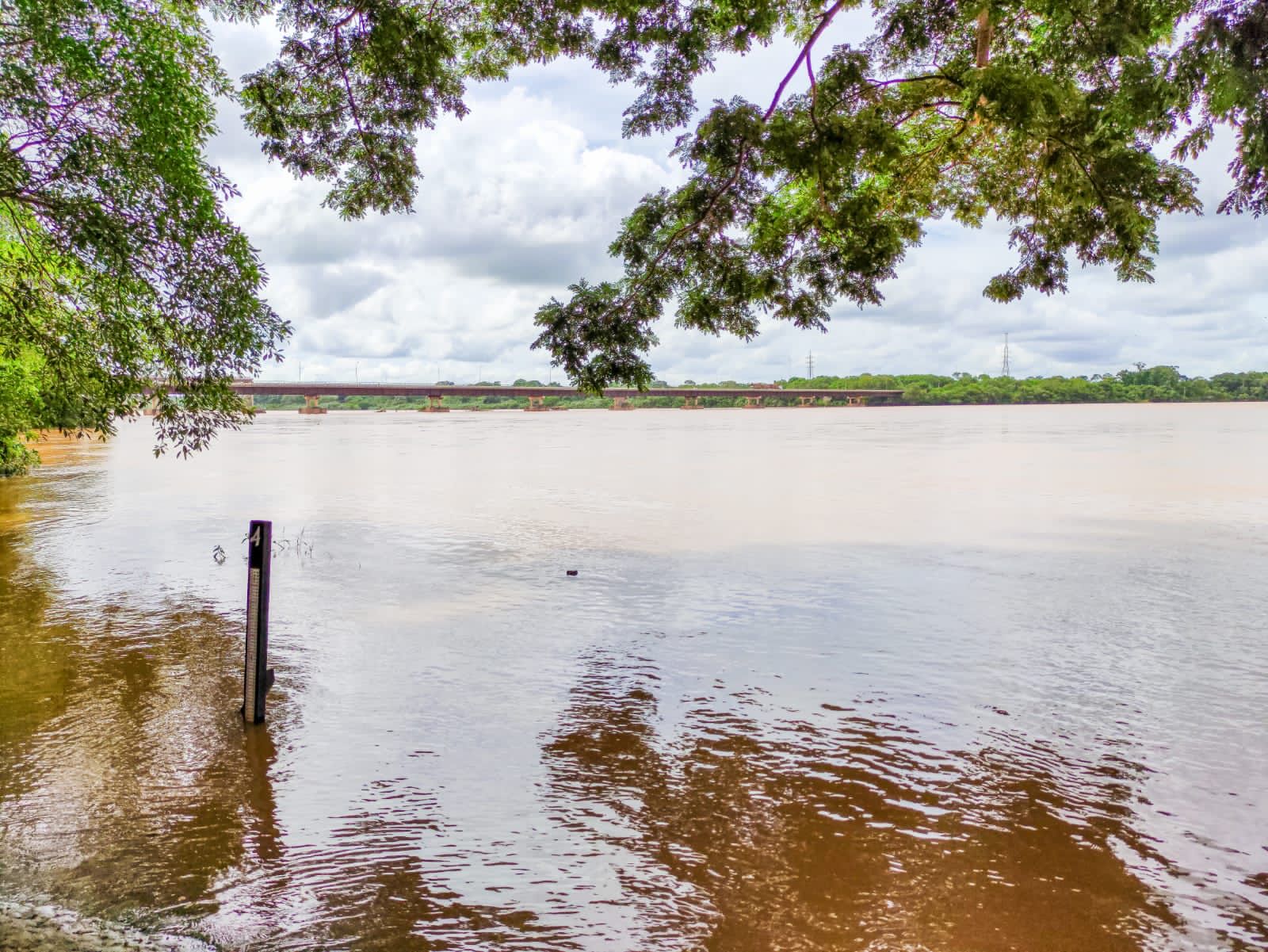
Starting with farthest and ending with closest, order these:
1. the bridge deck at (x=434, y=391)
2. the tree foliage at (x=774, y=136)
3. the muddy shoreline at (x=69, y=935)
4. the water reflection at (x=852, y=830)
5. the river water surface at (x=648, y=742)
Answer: the bridge deck at (x=434, y=391), the tree foliage at (x=774, y=136), the river water surface at (x=648, y=742), the water reflection at (x=852, y=830), the muddy shoreline at (x=69, y=935)

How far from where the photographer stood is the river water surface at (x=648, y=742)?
16.1 ft

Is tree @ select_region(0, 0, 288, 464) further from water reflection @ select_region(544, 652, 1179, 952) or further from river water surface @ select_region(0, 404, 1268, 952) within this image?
water reflection @ select_region(544, 652, 1179, 952)

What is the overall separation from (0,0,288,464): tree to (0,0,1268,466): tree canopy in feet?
0.10

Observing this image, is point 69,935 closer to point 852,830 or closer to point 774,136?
point 852,830

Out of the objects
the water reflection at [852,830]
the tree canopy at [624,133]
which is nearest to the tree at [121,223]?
the tree canopy at [624,133]

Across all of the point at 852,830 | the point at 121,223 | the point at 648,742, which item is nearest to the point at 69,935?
the point at 648,742

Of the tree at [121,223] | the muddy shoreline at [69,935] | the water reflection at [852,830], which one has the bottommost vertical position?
the water reflection at [852,830]

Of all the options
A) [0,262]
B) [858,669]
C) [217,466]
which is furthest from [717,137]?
[217,466]

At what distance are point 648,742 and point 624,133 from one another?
24.6 feet

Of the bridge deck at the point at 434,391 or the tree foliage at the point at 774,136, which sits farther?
the bridge deck at the point at 434,391

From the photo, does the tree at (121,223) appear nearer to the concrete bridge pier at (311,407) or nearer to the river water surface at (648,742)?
the river water surface at (648,742)

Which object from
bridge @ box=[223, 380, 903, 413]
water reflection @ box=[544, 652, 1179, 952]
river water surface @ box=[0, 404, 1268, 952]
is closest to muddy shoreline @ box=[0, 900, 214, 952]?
river water surface @ box=[0, 404, 1268, 952]

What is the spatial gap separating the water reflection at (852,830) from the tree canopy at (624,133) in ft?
16.4

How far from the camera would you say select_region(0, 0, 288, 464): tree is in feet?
30.8
